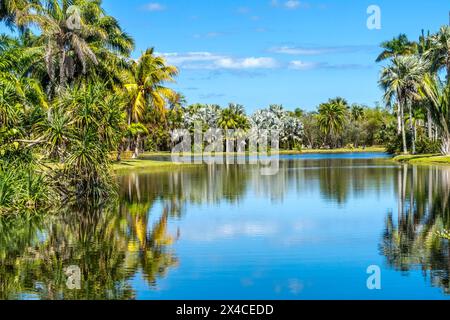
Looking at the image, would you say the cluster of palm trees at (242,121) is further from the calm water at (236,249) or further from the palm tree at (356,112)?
the calm water at (236,249)

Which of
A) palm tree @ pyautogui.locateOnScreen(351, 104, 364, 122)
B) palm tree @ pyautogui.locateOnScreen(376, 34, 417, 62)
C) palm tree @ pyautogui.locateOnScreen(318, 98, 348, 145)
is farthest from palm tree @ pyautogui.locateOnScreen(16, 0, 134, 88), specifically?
palm tree @ pyautogui.locateOnScreen(351, 104, 364, 122)

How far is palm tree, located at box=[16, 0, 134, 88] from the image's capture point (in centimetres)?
4347

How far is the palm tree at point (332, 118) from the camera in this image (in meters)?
139

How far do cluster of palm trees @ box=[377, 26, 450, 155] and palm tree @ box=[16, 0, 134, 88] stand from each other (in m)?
29.7

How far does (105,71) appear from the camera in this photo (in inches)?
2132

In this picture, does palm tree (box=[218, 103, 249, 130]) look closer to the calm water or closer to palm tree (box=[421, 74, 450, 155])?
palm tree (box=[421, 74, 450, 155])

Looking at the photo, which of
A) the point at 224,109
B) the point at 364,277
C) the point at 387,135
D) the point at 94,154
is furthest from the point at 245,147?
the point at 364,277

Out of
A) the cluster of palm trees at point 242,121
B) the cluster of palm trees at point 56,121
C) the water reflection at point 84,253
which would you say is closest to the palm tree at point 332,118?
the cluster of palm trees at point 242,121

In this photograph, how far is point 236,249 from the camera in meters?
16.3

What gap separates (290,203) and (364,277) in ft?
47.5

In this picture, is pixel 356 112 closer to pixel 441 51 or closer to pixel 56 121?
pixel 441 51

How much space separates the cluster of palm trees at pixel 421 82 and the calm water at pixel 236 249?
38.7 meters

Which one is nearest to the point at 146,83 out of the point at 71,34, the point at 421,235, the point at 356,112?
the point at 71,34
